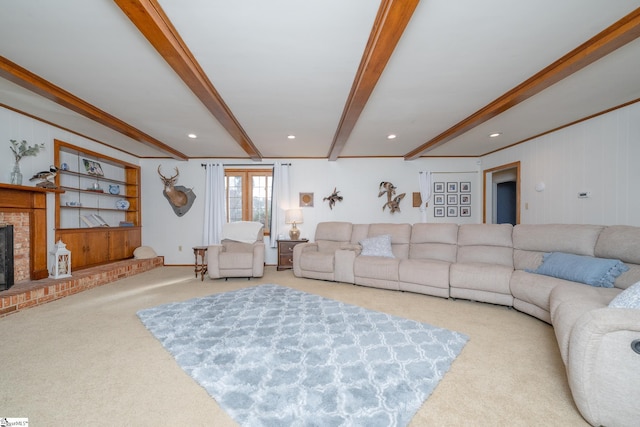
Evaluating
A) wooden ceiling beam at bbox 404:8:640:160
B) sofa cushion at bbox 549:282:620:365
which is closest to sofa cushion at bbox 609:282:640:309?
sofa cushion at bbox 549:282:620:365

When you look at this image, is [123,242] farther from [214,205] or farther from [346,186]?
[346,186]

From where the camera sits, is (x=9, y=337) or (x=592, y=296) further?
(x=9, y=337)

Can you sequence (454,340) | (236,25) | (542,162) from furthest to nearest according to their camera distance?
(542,162) < (454,340) < (236,25)

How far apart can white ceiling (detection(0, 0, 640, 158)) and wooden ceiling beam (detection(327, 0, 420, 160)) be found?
0.06 m

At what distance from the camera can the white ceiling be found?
1580 millimetres

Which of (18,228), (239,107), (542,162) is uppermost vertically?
(239,107)

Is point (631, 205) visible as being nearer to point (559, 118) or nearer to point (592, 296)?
point (559, 118)

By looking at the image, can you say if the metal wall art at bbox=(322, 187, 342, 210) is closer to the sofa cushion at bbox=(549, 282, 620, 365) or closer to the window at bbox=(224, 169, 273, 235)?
the window at bbox=(224, 169, 273, 235)

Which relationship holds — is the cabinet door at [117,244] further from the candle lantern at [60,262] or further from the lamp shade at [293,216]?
the lamp shade at [293,216]

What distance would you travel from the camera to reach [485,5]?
1.53 metres

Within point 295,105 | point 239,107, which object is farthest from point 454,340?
point 239,107

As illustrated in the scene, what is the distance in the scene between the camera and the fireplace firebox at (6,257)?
9.46 feet

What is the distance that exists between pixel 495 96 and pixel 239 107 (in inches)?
112

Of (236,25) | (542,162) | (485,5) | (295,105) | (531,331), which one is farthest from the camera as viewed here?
(542,162)
